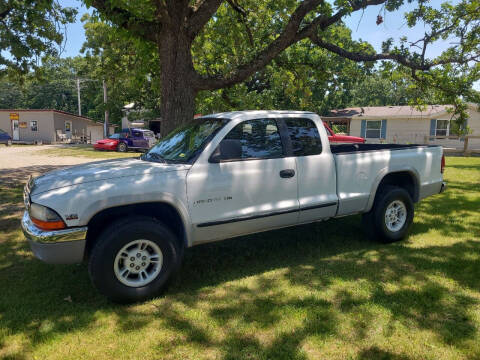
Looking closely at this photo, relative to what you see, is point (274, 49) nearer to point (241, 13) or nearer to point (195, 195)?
point (241, 13)

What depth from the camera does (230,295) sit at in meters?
3.96

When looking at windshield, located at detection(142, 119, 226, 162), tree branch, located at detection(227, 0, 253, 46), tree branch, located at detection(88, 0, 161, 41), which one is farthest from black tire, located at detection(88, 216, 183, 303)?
tree branch, located at detection(227, 0, 253, 46)

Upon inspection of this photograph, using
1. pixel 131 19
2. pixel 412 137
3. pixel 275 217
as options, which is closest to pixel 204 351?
pixel 275 217

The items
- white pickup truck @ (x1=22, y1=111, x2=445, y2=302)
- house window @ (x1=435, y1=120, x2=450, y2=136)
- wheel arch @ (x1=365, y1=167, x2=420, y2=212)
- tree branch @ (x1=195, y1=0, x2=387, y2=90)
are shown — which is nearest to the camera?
white pickup truck @ (x1=22, y1=111, x2=445, y2=302)

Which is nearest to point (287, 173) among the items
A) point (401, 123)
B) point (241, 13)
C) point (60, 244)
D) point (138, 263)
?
point (138, 263)

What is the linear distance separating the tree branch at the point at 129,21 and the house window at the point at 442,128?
84.2 feet

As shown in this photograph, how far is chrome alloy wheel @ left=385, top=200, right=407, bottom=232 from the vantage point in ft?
18.0

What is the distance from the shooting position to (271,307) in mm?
3668

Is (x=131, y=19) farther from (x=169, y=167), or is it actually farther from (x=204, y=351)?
(x=204, y=351)

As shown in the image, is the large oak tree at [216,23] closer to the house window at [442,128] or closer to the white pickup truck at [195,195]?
the white pickup truck at [195,195]

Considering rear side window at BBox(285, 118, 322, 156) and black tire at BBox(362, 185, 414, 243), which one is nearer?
rear side window at BBox(285, 118, 322, 156)

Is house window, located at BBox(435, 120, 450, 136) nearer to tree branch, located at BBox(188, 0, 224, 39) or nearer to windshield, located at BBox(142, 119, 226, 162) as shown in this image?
tree branch, located at BBox(188, 0, 224, 39)

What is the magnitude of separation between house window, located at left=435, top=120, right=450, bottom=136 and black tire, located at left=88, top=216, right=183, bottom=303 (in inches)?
1120

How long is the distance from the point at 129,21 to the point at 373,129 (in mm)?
25832
